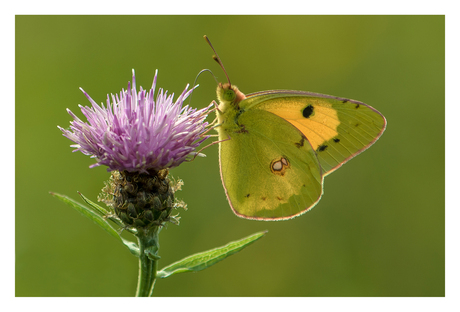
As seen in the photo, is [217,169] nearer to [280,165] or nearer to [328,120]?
[280,165]

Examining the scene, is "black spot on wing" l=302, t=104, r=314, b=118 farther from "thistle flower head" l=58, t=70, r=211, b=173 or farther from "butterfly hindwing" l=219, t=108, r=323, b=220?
"thistle flower head" l=58, t=70, r=211, b=173


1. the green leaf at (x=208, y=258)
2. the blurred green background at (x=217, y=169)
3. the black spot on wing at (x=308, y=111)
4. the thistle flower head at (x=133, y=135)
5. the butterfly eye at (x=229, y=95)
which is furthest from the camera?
the blurred green background at (x=217, y=169)

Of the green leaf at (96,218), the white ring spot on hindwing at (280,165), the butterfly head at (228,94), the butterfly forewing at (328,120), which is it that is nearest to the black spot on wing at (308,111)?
the butterfly forewing at (328,120)

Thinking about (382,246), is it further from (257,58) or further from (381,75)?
(257,58)

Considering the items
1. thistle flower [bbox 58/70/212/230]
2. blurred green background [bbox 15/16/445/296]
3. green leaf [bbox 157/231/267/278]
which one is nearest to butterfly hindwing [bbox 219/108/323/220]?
thistle flower [bbox 58/70/212/230]

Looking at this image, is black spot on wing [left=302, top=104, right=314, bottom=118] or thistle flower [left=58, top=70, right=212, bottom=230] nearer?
thistle flower [left=58, top=70, right=212, bottom=230]

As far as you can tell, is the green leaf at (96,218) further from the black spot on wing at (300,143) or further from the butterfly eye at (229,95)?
the black spot on wing at (300,143)

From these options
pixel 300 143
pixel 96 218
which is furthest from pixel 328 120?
pixel 96 218

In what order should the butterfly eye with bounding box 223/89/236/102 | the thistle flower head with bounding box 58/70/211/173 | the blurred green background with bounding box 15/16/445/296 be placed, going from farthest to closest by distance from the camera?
the blurred green background with bounding box 15/16/445/296
the butterfly eye with bounding box 223/89/236/102
the thistle flower head with bounding box 58/70/211/173

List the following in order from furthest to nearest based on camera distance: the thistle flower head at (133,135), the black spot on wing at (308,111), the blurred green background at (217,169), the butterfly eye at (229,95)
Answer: the blurred green background at (217,169)
the black spot on wing at (308,111)
the butterfly eye at (229,95)
the thistle flower head at (133,135)
